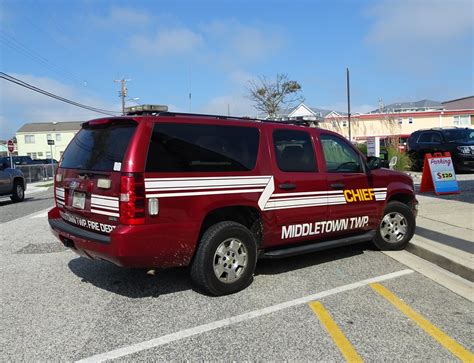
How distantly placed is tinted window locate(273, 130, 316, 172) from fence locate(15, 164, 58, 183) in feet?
89.0

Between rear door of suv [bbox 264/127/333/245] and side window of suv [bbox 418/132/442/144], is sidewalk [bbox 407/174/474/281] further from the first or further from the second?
side window of suv [bbox 418/132/442/144]

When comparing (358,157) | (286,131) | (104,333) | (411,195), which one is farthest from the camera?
(411,195)

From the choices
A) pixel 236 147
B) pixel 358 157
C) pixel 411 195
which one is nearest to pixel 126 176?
pixel 236 147

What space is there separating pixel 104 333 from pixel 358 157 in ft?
13.3

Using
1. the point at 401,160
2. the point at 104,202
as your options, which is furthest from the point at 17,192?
the point at 401,160

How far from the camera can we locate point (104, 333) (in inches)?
150

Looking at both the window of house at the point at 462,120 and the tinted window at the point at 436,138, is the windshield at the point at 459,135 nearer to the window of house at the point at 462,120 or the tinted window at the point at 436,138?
the tinted window at the point at 436,138

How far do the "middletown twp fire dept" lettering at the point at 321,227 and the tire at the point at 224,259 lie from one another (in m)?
0.56

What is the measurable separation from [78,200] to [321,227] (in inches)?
116

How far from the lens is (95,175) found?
4410 millimetres

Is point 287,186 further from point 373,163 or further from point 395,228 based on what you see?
point 395,228

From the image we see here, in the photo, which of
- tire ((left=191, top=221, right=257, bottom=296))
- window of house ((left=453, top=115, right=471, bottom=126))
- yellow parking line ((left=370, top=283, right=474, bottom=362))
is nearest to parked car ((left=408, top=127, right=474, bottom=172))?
yellow parking line ((left=370, top=283, right=474, bottom=362))

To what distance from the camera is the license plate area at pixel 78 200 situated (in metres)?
4.58

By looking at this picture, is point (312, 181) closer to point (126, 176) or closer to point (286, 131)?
point (286, 131)
